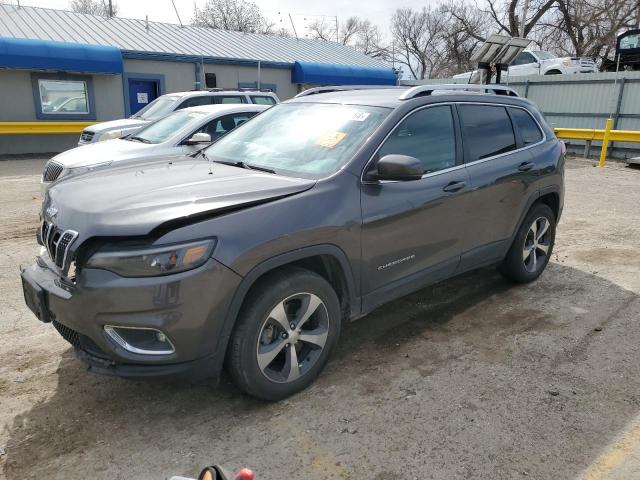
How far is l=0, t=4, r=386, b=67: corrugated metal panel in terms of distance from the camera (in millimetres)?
17031

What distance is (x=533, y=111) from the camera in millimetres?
5008

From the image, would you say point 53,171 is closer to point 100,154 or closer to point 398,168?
point 100,154

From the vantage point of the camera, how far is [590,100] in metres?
17.4

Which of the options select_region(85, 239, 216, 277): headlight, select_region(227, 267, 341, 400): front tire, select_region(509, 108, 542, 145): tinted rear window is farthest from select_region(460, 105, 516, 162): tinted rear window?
select_region(85, 239, 216, 277): headlight

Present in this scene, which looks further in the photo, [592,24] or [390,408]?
[592,24]

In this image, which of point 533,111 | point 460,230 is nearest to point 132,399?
point 460,230

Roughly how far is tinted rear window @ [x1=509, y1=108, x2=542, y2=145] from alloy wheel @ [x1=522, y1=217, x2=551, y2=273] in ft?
2.48

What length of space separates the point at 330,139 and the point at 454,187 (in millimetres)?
1028

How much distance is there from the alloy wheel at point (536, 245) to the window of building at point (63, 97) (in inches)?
627

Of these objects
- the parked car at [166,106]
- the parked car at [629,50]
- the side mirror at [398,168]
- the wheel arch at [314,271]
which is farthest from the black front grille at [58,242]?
the parked car at [629,50]

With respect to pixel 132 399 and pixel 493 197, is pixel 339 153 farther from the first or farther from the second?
pixel 132 399

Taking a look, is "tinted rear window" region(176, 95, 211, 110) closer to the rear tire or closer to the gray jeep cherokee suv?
the gray jeep cherokee suv

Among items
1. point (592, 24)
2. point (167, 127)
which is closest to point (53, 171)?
point (167, 127)

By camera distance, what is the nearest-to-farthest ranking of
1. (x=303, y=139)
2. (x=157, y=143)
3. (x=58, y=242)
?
(x=58, y=242) < (x=303, y=139) < (x=157, y=143)
